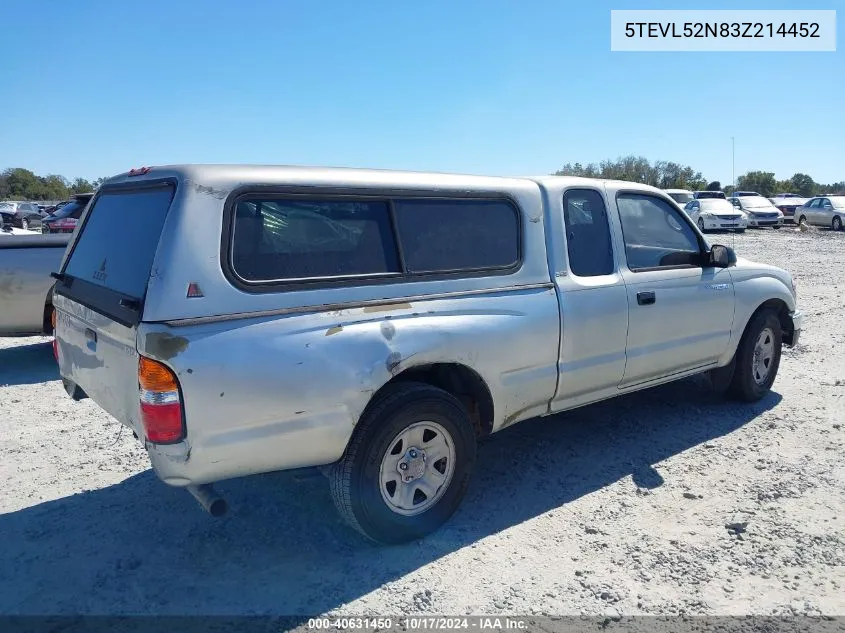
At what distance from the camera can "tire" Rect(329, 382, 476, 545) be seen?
3.25m

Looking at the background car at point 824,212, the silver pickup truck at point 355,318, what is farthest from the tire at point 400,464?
the background car at point 824,212

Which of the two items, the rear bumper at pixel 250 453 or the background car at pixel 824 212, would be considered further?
the background car at pixel 824 212

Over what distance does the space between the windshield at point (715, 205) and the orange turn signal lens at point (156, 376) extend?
2758cm

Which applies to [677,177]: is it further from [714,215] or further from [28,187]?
[28,187]

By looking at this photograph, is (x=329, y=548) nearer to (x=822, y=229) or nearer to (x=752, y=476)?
(x=752, y=476)

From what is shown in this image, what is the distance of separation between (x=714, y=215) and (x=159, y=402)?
2695cm

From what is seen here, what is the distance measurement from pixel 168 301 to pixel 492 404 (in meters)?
1.87

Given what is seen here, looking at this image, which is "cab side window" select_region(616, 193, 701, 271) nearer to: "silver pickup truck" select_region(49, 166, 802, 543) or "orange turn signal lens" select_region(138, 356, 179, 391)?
"silver pickup truck" select_region(49, 166, 802, 543)

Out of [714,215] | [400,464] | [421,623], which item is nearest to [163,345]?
[400,464]

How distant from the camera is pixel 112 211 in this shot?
12.0ft

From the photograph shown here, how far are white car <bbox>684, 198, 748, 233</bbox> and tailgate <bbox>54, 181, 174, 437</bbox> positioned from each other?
25049 millimetres

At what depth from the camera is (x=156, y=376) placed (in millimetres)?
2746

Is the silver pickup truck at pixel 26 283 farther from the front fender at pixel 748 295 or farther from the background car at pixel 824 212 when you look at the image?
the background car at pixel 824 212

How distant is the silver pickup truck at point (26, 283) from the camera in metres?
6.85
